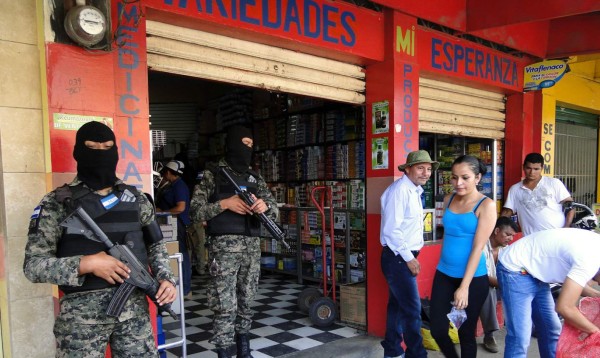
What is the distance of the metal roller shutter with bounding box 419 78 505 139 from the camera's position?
4828 millimetres

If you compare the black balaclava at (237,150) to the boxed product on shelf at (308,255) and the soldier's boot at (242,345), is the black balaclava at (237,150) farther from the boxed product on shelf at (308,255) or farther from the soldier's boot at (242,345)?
the boxed product on shelf at (308,255)

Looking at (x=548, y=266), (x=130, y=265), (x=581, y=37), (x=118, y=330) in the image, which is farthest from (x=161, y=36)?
(x=581, y=37)

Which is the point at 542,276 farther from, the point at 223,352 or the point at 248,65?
the point at 248,65

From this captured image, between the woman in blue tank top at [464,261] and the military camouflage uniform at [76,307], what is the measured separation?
1914mm

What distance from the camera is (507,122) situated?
6035mm

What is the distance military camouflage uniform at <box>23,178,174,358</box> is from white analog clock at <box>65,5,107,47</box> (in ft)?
3.12

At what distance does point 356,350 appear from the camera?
3.87 m

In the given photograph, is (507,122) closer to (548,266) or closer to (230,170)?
(548,266)

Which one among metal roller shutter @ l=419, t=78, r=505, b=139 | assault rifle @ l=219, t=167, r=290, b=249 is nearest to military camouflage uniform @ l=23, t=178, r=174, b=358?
assault rifle @ l=219, t=167, r=290, b=249

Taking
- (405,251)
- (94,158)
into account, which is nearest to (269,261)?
(405,251)

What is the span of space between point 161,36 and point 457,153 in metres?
4.57

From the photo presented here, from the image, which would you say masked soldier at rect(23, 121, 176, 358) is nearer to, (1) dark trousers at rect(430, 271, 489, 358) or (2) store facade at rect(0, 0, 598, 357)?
(2) store facade at rect(0, 0, 598, 357)

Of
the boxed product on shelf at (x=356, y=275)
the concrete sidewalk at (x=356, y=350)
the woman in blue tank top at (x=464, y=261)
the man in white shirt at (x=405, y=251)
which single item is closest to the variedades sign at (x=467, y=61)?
the man in white shirt at (x=405, y=251)

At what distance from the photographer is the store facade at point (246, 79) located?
2447mm
